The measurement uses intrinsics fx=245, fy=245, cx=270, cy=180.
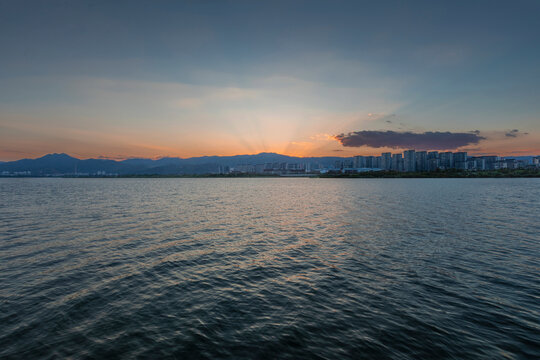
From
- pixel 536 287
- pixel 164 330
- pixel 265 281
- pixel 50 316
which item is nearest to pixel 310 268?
pixel 265 281

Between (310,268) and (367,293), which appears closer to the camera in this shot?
(367,293)

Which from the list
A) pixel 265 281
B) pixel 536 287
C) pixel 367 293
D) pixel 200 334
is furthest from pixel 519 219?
pixel 200 334

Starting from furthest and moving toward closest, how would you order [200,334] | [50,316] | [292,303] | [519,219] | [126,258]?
[519,219] < [126,258] < [292,303] < [50,316] < [200,334]

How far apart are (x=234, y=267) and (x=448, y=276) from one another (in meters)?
15.6

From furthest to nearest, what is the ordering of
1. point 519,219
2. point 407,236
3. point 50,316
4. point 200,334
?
point 519,219, point 407,236, point 50,316, point 200,334

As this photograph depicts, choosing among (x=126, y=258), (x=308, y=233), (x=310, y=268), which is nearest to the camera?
(x=310, y=268)

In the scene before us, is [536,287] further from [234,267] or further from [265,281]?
[234,267]

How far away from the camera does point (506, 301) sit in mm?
13773

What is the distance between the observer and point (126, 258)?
21328mm

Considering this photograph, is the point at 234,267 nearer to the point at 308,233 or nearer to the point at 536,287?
the point at 308,233

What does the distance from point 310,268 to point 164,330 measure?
36.4 ft

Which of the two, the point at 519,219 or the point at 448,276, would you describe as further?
the point at 519,219

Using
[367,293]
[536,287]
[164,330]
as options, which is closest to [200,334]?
[164,330]

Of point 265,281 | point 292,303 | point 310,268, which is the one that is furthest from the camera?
point 310,268
